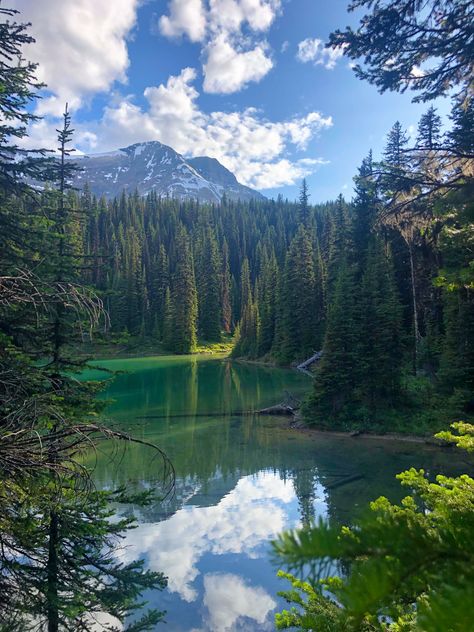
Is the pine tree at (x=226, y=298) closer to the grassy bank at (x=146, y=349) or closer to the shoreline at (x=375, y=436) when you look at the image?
the grassy bank at (x=146, y=349)

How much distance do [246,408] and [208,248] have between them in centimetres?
7916

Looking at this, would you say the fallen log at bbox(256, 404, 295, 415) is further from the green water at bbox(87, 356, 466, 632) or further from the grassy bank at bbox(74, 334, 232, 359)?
the grassy bank at bbox(74, 334, 232, 359)

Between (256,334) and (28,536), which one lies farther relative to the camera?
(256,334)

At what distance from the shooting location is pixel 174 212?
129625 mm

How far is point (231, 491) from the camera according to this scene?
1369 centimetres

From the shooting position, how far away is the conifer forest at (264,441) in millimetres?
1012

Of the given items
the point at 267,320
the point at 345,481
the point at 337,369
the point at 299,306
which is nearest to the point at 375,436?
the point at 337,369

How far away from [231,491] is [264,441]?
5.32 metres

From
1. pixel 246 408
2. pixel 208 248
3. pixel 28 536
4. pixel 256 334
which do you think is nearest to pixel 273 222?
pixel 208 248

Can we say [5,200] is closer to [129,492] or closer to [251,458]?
[129,492]

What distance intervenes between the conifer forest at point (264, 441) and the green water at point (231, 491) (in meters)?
0.07

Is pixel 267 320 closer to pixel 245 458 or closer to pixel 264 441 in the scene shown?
pixel 264 441

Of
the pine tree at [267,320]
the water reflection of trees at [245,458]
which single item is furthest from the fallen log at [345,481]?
the pine tree at [267,320]

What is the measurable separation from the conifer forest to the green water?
0.07 meters
